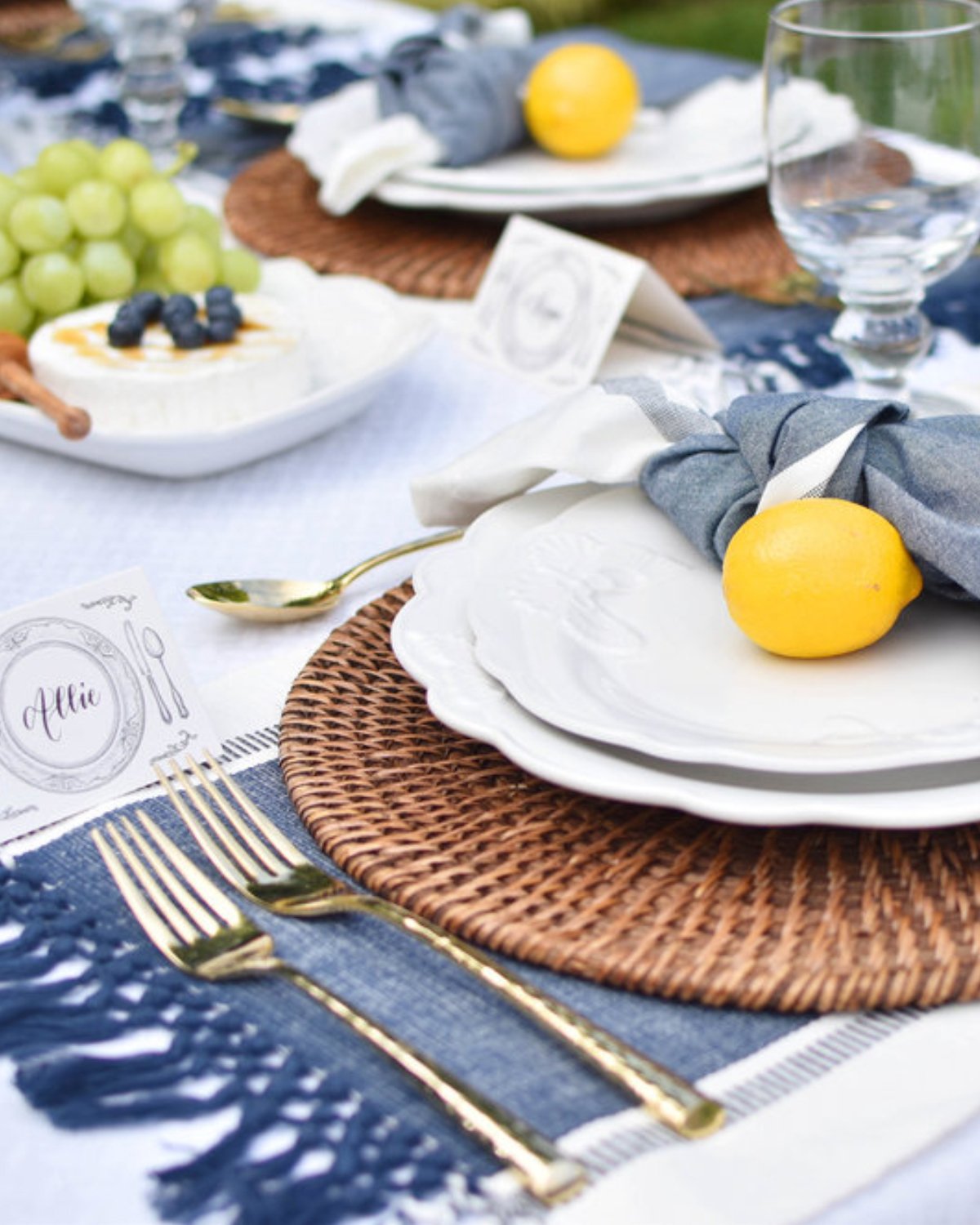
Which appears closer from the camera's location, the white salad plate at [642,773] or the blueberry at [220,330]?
the white salad plate at [642,773]

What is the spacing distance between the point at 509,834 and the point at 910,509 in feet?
0.67

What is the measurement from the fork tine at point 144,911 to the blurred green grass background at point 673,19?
2.99m

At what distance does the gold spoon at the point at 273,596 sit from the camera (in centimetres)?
80

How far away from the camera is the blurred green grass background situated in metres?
3.38

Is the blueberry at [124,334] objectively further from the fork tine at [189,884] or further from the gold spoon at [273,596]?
the fork tine at [189,884]

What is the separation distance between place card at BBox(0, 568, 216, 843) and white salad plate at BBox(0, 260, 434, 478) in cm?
27

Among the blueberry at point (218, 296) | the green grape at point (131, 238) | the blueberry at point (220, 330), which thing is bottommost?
the blueberry at point (220, 330)

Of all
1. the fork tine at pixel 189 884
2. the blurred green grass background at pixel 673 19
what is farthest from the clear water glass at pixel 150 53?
the blurred green grass background at pixel 673 19

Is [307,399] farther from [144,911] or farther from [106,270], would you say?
[144,911]

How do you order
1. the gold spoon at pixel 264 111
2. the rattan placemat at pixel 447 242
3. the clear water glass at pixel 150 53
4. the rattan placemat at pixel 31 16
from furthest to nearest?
1. the rattan placemat at pixel 31 16
2. the gold spoon at pixel 264 111
3. the clear water glass at pixel 150 53
4. the rattan placemat at pixel 447 242

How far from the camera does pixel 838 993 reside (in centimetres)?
50

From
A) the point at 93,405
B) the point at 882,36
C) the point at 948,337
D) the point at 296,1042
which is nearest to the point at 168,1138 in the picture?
the point at 296,1042

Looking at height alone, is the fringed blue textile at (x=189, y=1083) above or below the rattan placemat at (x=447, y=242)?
below

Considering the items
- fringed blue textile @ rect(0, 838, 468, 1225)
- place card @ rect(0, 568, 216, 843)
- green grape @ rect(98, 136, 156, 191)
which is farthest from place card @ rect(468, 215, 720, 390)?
fringed blue textile @ rect(0, 838, 468, 1225)
